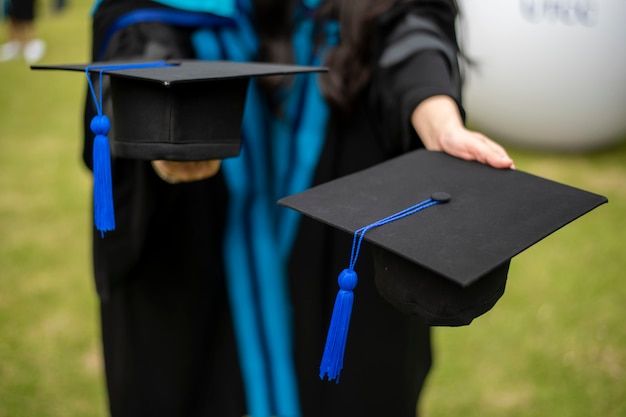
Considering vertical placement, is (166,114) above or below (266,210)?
above

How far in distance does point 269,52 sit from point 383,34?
0.75ft

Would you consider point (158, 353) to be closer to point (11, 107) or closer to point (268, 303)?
point (268, 303)

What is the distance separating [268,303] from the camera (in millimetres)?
1399

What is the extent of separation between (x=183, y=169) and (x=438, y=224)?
1.61 feet

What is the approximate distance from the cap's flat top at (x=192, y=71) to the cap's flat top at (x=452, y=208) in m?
0.22

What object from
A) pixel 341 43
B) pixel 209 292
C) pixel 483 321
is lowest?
pixel 483 321

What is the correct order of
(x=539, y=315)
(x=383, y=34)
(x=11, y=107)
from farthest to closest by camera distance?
(x=11, y=107), (x=539, y=315), (x=383, y=34)

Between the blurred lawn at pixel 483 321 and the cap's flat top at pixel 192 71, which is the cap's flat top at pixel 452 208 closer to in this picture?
the cap's flat top at pixel 192 71

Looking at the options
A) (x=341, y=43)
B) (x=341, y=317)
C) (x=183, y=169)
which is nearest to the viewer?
(x=341, y=317)

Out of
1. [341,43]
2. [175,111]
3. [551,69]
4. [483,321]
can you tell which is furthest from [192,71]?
[551,69]

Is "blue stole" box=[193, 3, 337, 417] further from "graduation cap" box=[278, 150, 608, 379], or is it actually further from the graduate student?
"graduation cap" box=[278, 150, 608, 379]

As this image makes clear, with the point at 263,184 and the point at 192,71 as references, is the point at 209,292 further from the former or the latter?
the point at 192,71

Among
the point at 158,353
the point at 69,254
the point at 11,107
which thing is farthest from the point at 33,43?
the point at 158,353

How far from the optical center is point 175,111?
1.04m
